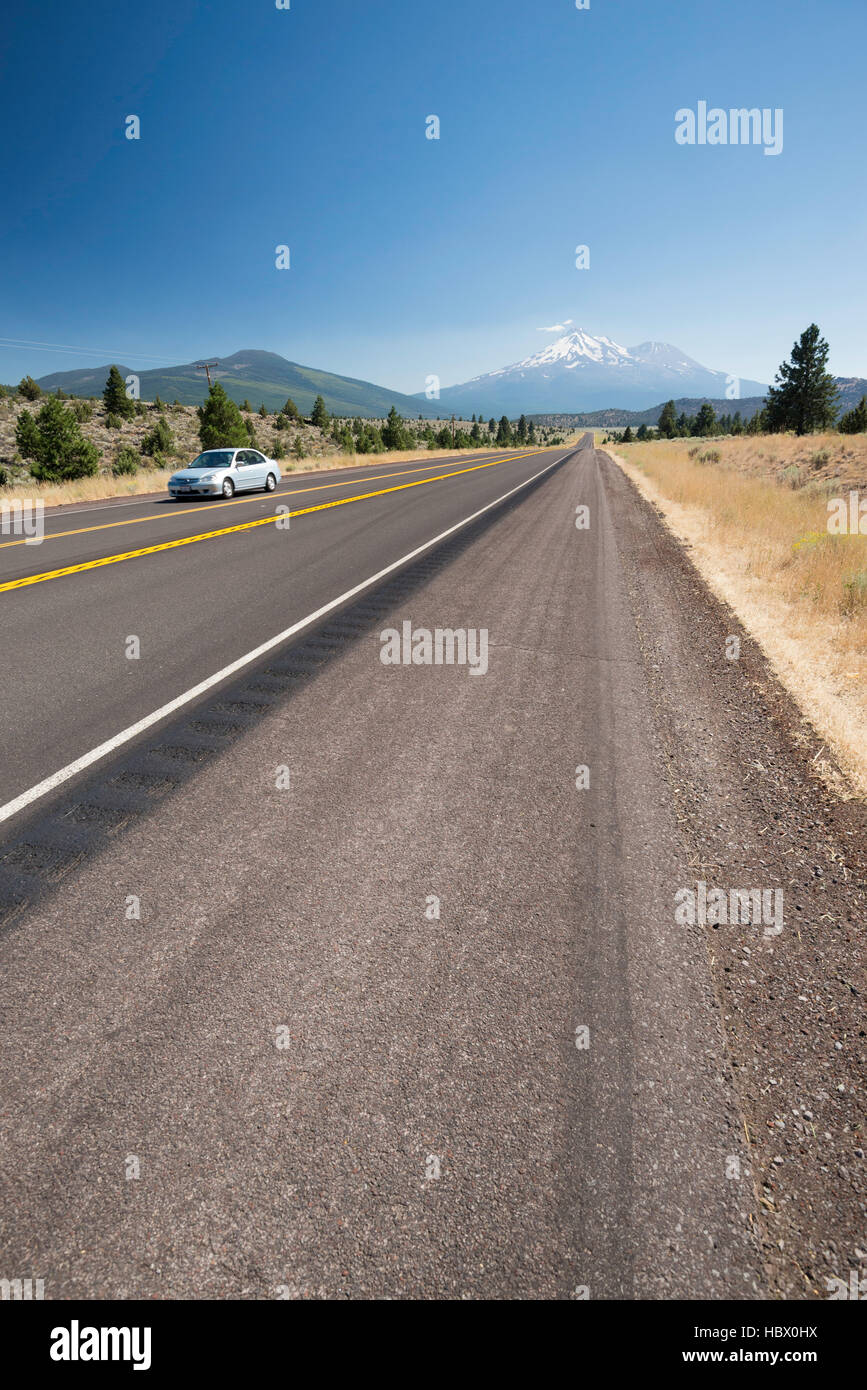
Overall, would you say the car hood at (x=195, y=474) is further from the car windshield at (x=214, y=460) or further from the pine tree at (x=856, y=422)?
the pine tree at (x=856, y=422)

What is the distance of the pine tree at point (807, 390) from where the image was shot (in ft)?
186

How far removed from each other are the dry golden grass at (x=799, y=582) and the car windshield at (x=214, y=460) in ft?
45.4

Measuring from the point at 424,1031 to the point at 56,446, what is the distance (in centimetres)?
3506

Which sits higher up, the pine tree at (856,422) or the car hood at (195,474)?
the pine tree at (856,422)

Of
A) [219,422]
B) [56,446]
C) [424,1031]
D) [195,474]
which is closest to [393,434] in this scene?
[219,422]

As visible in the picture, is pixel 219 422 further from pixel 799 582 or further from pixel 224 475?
pixel 799 582

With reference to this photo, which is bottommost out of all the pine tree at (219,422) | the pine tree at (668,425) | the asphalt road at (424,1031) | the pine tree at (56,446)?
A: the asphalt road at (424,1031)

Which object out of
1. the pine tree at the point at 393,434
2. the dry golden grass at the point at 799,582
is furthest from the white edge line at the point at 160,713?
the pine tree at the point at 393,434

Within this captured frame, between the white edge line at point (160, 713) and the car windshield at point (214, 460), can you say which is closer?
the white edge line at point (160, 713)

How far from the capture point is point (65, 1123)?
2113mm

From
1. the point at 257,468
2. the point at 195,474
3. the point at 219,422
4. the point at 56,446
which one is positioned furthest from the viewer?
the point at 219,422

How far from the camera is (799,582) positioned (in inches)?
342
